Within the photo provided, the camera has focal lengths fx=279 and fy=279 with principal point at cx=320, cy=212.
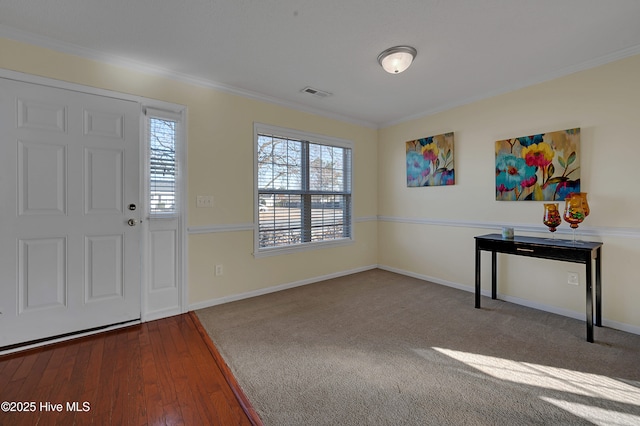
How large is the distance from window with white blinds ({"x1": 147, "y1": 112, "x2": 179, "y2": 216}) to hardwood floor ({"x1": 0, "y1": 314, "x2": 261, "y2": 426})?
122cm

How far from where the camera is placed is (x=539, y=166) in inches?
116

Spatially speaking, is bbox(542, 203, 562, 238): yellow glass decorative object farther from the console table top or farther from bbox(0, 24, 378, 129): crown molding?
bbox(0, 24, 378, 129): crown molding

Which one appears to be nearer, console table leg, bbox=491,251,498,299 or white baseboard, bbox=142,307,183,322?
white baseboard, bbox=142,307,183,322

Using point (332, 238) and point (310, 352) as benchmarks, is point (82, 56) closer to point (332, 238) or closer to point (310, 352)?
point (310, 352)

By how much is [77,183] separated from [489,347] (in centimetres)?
368

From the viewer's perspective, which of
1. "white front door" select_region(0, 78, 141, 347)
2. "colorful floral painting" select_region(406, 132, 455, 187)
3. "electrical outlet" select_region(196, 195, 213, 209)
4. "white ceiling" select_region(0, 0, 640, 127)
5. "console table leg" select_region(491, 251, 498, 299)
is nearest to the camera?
"white ceiling" select_region(0, 0, 640, 127)

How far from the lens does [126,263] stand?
8.56 feet

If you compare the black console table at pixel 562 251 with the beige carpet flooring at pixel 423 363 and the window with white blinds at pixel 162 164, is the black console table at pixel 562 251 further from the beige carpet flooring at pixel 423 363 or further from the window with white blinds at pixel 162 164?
the window with white blinds at pixel 162 164

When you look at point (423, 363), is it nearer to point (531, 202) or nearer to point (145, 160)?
point (531, 202)

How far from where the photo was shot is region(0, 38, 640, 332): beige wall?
2.48 meters

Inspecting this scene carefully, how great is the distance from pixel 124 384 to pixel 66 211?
60.4 inches

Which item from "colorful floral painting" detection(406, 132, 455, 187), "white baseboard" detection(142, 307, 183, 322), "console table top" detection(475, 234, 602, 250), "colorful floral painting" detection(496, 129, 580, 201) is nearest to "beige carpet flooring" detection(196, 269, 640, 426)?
"white baseboard" detection(142, 307, 183, 322)

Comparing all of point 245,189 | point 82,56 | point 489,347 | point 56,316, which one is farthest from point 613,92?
point 56,316

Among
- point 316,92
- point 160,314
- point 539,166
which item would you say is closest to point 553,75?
point 539,166
